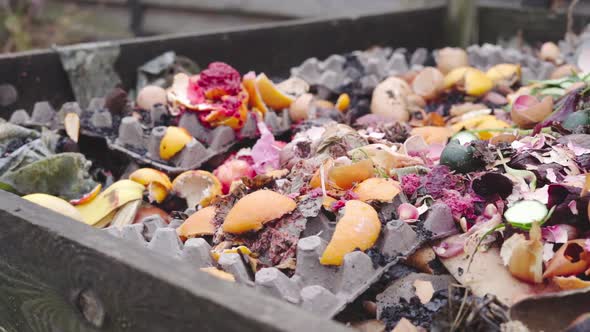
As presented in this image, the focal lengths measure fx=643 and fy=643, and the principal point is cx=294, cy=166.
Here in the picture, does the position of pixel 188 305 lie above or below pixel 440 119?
above

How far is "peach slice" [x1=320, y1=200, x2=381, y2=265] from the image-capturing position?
1.08 m

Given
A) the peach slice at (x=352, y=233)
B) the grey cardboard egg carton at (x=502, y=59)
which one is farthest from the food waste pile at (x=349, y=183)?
the grey cardboard egg carton at (x=502, y=59)

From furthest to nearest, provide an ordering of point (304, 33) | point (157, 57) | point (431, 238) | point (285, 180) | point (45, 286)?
point (304, 33), point (157, 57), point (285, 180), point (431, 238), point (45, 286)

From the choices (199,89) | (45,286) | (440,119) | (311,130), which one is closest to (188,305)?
(45,286)

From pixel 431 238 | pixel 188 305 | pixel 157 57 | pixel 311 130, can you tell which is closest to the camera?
pixel 188 305

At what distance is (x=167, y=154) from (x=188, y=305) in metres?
0.98

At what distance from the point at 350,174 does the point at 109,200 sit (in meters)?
0.64

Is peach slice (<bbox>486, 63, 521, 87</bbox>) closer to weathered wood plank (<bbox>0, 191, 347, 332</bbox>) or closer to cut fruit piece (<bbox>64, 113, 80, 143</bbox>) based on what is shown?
cut fruit piece (<bbox>64, 113, 80, 143</bbox>)

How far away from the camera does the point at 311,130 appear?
1.71 m

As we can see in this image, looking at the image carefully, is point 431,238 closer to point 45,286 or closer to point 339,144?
point 339,144

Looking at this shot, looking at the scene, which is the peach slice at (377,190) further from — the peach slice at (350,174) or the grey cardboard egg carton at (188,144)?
the grey cardboard egg carton at (188,144)

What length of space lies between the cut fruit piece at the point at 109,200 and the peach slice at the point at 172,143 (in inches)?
6.0

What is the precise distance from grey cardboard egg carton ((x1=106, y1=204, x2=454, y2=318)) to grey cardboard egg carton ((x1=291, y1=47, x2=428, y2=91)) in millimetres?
1061

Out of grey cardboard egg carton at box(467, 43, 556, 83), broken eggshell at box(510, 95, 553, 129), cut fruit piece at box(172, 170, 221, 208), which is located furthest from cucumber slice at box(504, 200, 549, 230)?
grey cardboard egg carton at box(467, 43, 556, 83)
